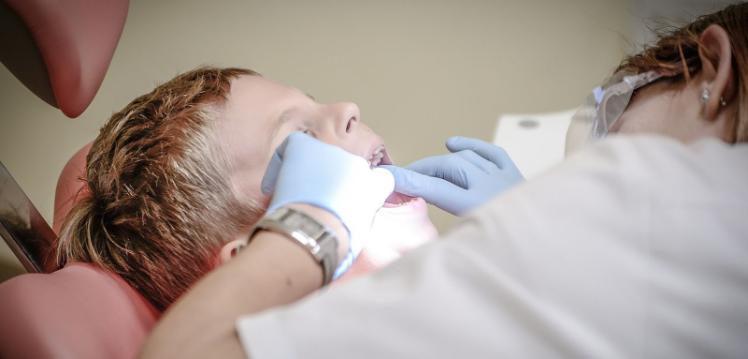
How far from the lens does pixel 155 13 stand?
1.82 metres

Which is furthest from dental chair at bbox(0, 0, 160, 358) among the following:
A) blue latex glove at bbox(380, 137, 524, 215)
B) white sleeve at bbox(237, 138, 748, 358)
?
blue latex glove at bbox(380, 137, 524, 215)

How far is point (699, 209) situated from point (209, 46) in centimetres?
163

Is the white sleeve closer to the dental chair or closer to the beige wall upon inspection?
the dental chair

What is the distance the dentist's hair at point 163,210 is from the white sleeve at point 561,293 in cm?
55

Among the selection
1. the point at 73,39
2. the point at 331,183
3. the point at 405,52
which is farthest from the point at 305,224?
the point at 405,52

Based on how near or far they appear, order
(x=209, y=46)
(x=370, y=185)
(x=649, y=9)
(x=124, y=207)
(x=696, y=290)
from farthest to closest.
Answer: (x=209, y=46) → (x=649, y=9) → (x=124, y=207) → (x=370, y=185) → (x=696, y=290)

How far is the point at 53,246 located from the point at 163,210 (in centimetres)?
27

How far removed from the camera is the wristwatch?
0.72m

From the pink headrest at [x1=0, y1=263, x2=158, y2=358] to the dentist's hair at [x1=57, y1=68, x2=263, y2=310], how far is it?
0.07 metres

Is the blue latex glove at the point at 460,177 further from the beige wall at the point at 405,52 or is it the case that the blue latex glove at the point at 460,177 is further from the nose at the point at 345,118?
the beige wall at the point at 405,52

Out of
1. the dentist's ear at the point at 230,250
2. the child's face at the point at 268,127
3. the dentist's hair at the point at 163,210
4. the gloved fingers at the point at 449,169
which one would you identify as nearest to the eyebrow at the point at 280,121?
the child's face at the point at 268,127

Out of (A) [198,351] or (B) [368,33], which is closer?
(A) [198,351]

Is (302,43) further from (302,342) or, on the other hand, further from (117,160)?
(302,342)

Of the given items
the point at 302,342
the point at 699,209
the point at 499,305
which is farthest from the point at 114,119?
the point at 699,209
